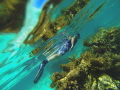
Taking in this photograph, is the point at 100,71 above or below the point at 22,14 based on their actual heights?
below

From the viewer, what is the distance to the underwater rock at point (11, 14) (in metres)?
6.32

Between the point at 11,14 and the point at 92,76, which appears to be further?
the point at 92,76

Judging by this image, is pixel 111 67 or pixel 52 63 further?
pixel 52 63

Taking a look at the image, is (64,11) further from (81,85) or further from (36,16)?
(81,85)

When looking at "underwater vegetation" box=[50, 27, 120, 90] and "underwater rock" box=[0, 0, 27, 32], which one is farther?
"underwater vegetation" box=[50, 27, 120, 90]

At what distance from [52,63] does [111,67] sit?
12871 mm

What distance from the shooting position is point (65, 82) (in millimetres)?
9289

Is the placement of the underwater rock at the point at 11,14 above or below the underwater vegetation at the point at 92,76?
above

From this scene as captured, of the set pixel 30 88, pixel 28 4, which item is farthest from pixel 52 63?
pixel 28 4

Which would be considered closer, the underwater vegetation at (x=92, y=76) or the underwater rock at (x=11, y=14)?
the underwater rock at (x=11, y=14)

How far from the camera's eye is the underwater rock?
632 cm

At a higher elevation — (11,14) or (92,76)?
(11,14)

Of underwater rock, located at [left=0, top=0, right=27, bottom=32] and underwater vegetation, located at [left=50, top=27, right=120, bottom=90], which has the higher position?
underwater rock, located at [left=0, top=0, right=27, bottom=32]

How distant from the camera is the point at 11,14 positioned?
7.03m
